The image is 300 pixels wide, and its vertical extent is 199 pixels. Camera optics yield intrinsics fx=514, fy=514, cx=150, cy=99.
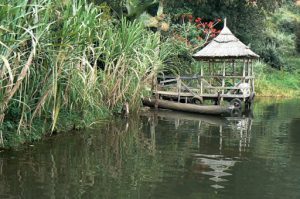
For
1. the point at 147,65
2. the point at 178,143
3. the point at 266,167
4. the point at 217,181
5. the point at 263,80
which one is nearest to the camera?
the point at 217,181

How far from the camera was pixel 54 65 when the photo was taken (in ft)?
30.2

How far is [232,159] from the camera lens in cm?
928

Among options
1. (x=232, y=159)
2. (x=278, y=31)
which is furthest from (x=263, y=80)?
(x=232, y=159)

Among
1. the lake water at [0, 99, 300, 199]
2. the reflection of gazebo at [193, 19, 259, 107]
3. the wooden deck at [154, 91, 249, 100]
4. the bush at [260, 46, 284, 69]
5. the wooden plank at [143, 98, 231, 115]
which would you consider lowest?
the lake water at [0, 99, 300, 199]

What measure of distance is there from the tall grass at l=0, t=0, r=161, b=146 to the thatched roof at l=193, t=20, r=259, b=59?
530 centimetres

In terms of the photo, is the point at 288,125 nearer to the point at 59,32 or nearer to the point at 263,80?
the point at 59,32

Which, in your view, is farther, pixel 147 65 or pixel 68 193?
pixel 147 65

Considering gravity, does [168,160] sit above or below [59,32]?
below

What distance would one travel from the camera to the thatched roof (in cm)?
1789

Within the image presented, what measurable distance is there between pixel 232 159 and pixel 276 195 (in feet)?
8.17

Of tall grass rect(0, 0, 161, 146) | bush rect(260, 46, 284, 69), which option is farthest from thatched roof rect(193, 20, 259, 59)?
bush rect(260, 46, 284, 69)

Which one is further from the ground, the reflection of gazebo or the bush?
the bush

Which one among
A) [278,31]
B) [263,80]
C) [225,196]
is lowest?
[225,196]

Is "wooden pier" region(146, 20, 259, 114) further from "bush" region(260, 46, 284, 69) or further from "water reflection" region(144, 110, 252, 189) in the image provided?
"bush" region(260, 46, 284, 69)
